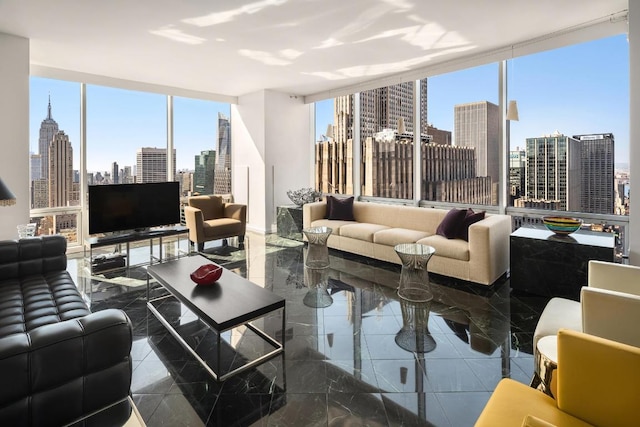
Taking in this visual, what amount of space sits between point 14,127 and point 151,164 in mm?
2352

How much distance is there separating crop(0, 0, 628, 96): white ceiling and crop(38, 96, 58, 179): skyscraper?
0.83 meters

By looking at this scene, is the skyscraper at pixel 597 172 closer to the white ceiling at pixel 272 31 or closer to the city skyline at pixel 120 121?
the white ceiling at pixel 272 31

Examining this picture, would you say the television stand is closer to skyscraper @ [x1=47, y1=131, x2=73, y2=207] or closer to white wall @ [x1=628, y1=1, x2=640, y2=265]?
skyscraper @ [x1=47, y1=131, x2=73, y2=207]

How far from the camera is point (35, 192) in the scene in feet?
17.0

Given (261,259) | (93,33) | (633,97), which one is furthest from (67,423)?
(633,97)

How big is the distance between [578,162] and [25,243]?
239 inches

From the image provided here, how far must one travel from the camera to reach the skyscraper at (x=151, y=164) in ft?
20.8

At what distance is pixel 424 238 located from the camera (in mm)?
4434

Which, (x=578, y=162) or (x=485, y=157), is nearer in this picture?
(x=578, y=162)

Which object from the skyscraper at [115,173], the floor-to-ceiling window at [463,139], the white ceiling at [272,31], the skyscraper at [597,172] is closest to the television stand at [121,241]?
the skyscraper at [115,173]

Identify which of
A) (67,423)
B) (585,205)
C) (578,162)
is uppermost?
(578,162)

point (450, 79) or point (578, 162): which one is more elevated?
point (450, 79)

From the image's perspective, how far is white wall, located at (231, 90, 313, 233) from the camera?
6969 mm

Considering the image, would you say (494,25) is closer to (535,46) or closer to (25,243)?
(535,46)
